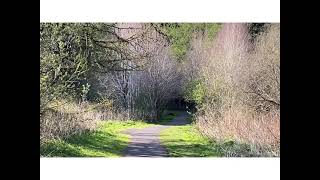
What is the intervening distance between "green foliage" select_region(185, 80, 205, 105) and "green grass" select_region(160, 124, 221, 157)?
486mm

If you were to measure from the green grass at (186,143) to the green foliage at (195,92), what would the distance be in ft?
1.60

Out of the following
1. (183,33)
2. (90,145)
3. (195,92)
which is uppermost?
(183,33)

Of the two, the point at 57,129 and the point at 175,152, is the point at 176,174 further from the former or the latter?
the point at 57,129

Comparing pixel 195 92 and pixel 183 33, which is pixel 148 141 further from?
pixel 183 33

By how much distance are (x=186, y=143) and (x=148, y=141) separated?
0.64 meters

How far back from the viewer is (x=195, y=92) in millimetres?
9867

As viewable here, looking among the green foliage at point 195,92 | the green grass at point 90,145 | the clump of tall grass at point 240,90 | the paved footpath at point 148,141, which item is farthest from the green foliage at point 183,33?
the green grass at point 90,145

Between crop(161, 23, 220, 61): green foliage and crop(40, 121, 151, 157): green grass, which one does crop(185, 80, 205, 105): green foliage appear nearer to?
crop(161, 23, 220, 61): green foliage

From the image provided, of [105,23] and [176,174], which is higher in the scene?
[105,23]

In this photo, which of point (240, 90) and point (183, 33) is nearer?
point (183, 33)

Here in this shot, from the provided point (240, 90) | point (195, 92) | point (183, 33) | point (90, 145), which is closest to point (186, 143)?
point (195, 92)

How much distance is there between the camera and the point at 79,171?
29.3ft
